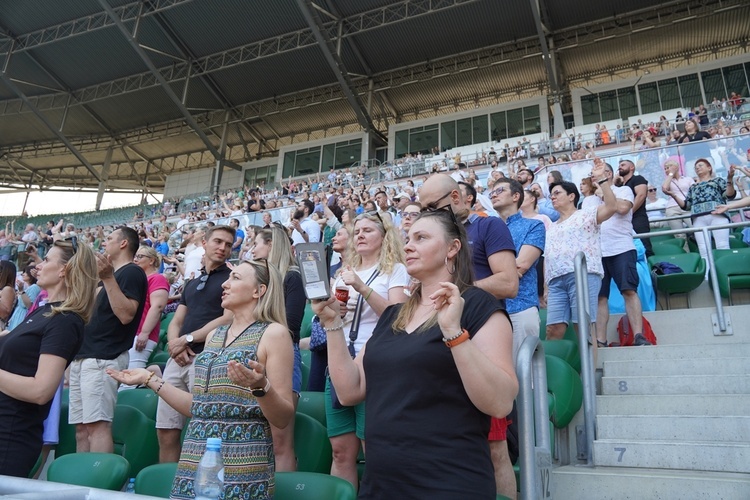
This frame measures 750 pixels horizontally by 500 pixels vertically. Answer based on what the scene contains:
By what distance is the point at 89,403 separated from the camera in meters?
2.81

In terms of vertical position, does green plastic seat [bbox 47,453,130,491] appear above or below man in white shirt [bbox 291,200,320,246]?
below

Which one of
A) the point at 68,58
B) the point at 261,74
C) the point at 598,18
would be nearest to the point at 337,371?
the point at 598,18

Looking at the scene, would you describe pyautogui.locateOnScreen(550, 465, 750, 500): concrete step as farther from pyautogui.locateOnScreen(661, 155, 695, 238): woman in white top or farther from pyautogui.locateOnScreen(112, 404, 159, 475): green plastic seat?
pyautogui.locateOnScreen(661, 155, 695, 238): woman in white top

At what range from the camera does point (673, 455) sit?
8.33ft

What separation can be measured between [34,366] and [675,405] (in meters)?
3.08

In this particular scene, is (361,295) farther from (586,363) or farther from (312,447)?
(586,363)

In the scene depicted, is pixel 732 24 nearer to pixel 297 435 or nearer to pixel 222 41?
pixel 222 41

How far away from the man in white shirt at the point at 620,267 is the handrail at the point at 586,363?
2.37 ft

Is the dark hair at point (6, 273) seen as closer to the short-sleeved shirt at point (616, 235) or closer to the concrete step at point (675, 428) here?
the concrete step at point (675, 428)

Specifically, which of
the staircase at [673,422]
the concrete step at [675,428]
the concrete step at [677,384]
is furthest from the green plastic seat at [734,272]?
the concrete step at [675,428]

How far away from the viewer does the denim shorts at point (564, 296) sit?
350 centimetres

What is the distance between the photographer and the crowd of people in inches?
57.6

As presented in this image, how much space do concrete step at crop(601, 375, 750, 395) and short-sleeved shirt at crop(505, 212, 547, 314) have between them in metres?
0.88

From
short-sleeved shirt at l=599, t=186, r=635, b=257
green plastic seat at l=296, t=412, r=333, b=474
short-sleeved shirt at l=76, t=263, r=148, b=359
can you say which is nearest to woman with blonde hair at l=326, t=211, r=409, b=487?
green plastic seat at l=296, t=412, r=333, b=474
